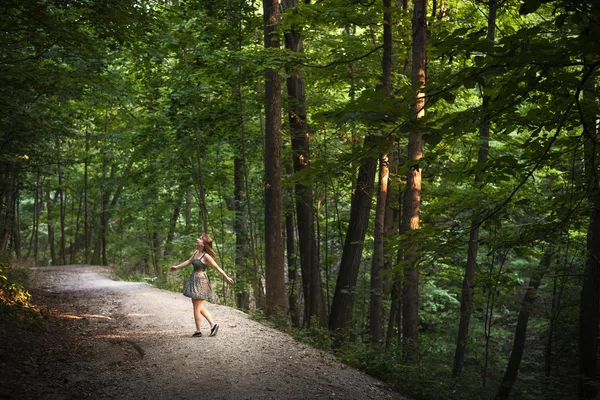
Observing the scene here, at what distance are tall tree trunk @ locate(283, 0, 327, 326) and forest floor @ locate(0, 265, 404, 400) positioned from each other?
3117mm

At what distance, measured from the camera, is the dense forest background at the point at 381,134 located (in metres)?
3.84

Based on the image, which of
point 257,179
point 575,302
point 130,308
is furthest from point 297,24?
point 257,179

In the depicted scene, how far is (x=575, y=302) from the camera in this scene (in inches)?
485

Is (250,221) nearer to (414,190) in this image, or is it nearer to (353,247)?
(353,247)

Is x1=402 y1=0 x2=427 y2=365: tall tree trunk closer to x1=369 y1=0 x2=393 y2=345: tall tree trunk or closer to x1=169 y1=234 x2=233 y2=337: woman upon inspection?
x1=369 y1=0 x2=393 y2=345: tall tree trunk

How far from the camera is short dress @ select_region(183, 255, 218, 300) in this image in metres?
9.06

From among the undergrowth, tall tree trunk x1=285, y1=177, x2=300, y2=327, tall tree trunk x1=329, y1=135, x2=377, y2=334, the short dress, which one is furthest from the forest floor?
tall tree trunk x1=285, y1=177, x2=300, y2=327

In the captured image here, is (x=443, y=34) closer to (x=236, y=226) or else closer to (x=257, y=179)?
(x=236, y=226)

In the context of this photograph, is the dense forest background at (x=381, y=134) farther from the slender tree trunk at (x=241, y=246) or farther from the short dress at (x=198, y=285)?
the short dress at (x=198, y=285)

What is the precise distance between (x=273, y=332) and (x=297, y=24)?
679cm

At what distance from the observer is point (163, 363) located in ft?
24.4

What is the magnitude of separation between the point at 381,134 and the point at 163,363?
484 centimetres

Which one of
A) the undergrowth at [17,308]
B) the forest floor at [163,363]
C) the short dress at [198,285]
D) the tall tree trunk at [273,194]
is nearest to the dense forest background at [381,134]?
the tall tree trunk at [273,194]

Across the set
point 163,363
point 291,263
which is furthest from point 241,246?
point 163,363
